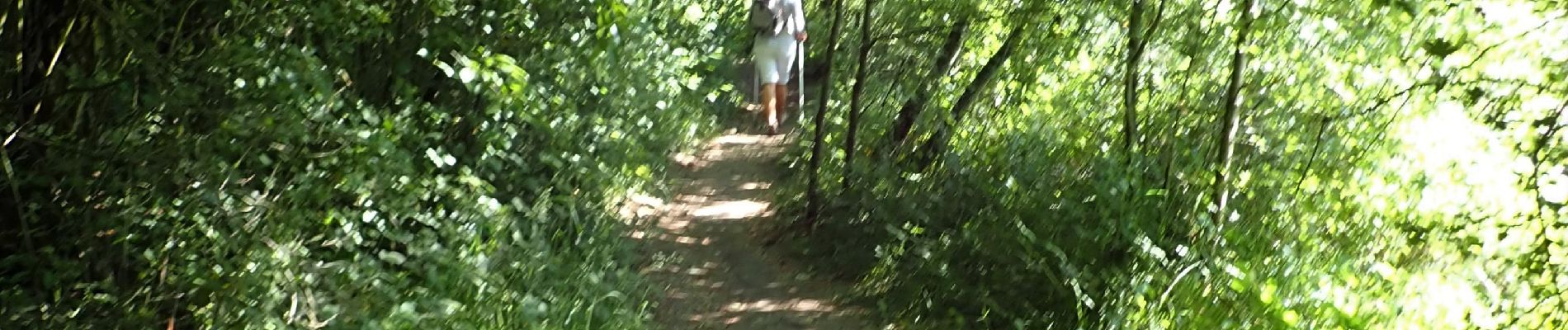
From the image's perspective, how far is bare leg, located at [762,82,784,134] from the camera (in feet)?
26.1

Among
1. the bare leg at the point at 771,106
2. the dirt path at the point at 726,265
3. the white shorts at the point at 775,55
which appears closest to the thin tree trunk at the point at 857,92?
the dirt path at the point at 726,265

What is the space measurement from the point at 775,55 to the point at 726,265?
261 cm

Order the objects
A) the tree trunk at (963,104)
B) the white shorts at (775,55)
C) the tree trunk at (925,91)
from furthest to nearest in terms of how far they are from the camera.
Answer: the white shorts at (775,55) < the tree trunk at (925,91) < the tree trunk at (963,104)

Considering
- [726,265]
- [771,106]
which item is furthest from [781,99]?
[726,265]

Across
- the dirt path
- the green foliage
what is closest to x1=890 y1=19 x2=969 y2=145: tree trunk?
the dirt path

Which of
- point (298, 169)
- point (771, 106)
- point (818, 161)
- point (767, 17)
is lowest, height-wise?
point (298, 169)

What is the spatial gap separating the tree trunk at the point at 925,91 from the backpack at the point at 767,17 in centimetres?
173

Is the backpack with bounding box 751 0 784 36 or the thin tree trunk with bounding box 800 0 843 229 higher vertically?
the backpack with bounding box 751 0 784 36

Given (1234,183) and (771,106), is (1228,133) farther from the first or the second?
(771,106)

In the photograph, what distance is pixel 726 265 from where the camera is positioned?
5418 millimetres

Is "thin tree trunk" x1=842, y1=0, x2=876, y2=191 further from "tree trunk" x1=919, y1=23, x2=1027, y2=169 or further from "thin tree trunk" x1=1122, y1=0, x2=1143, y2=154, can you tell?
"thin tree trunk" x1=1122, y1=0, x2=1143, y2=154

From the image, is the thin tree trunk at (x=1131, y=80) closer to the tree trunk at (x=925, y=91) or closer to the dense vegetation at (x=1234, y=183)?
the dense vegetation at (x=1234, y=183)

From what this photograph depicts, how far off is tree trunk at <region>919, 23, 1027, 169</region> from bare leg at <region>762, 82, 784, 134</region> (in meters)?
2.34

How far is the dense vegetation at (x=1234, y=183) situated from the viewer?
3.56 metres
